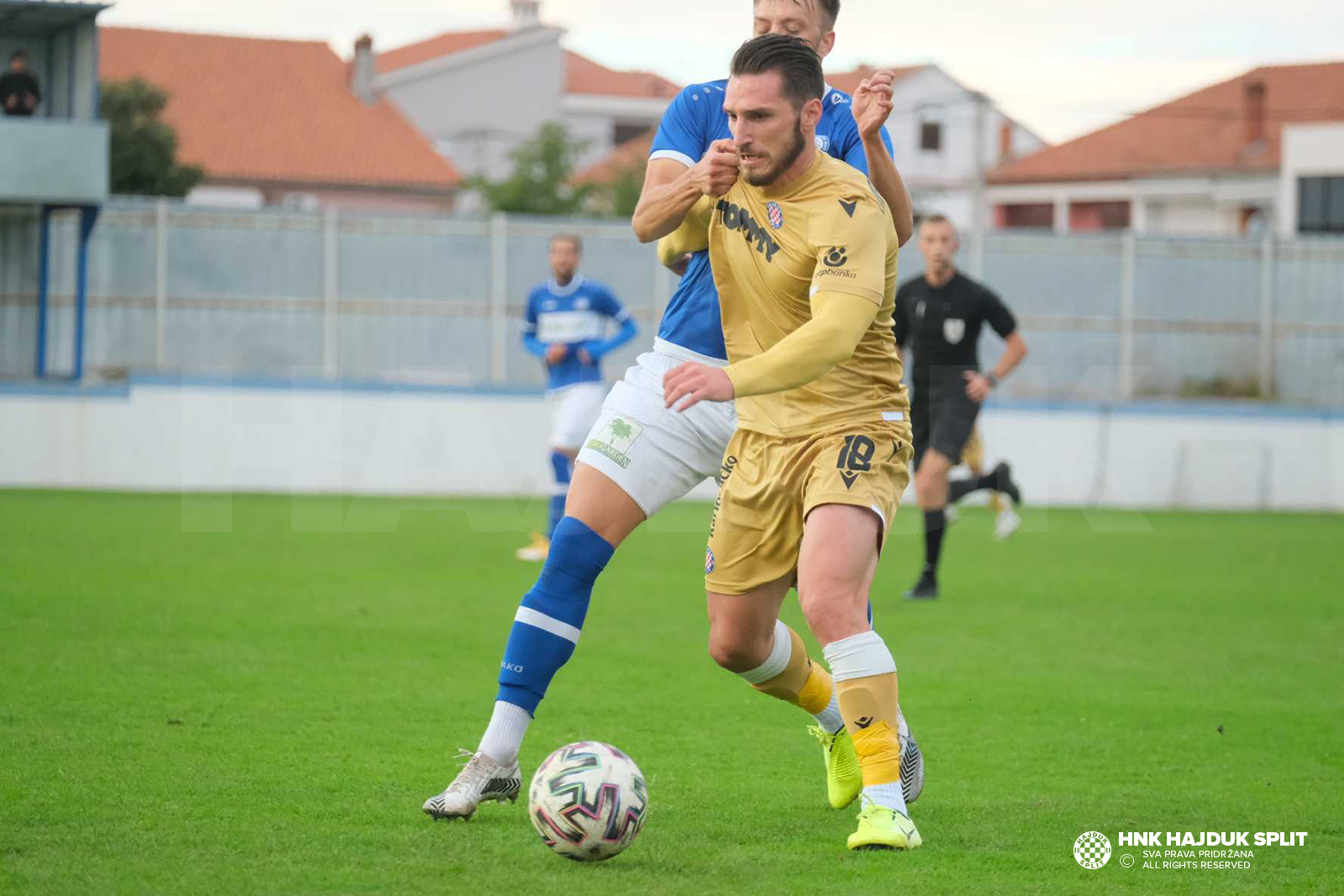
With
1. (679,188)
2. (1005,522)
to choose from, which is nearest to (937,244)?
(1005,522)

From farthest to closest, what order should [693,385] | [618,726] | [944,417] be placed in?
[944,417]
[618,726]
[693,385]

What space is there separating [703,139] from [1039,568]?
8562 mm

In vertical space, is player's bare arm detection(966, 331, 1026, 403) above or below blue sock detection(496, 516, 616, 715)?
above

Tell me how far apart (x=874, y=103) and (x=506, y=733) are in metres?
2.14

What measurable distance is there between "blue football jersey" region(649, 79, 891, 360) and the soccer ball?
1.50m

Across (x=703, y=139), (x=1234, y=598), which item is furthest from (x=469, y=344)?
(x=703, y=139)

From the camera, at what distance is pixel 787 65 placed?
14.9 feet

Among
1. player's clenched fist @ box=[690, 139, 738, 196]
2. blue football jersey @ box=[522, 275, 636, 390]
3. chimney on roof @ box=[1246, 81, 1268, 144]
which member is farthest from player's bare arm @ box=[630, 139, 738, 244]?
chimney on roof @ box=[1246, 81, 1268, 144]

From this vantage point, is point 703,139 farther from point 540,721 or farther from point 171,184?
point 171,184

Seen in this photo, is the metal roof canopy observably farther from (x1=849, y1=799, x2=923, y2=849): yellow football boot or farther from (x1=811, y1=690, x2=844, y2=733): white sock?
(x1=849, y1=799, x2=923, y2=849): yellow football boot

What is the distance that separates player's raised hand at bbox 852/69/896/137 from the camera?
4.80 m

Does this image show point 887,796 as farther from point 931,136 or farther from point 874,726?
point 931,136

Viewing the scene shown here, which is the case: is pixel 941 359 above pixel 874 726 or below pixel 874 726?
above

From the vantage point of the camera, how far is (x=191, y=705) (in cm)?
639
